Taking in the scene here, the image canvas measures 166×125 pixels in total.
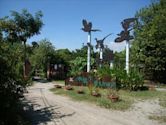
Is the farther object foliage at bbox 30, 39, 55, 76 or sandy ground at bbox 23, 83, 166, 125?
foliage at bbox 30, 39, 55, 76

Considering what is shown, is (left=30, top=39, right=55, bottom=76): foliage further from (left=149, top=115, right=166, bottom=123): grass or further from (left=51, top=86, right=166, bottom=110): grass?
(left=149, top=115, right=166, bottom=123): grass

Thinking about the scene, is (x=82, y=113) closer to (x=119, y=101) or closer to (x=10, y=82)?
(x=119, y=101)

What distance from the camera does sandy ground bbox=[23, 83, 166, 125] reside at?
33.8ft

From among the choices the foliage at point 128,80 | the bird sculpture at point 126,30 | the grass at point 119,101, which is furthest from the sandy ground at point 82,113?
the bird sculpture at point 126,30

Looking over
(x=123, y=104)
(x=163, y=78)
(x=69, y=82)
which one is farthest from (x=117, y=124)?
(x=163, y=78)

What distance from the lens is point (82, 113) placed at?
38.2ft

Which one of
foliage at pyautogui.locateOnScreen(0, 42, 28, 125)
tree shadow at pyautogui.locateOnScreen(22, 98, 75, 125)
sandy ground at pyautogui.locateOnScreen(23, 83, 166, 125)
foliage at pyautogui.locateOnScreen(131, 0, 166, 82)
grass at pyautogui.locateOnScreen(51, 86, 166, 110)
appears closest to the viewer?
foliage at pyautogui.locateOnScreen(0, 42, 28, 125)

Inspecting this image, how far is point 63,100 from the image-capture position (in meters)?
14.8

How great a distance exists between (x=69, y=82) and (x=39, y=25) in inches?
340

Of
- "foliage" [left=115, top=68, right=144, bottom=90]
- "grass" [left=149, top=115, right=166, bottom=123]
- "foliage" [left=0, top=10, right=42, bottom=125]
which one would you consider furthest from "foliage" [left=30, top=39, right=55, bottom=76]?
"grass" [left=149, top=115, right=166, bottom=123]

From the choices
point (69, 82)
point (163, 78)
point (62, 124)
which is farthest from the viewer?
point (163, 78)

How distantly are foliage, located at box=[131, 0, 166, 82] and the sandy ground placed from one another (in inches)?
555

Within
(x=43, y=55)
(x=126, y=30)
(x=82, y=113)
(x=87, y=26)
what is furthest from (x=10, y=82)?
(x=43, y=55)

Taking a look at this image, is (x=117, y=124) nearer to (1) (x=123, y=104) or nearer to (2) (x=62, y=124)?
(2) (x=62, y=124)
